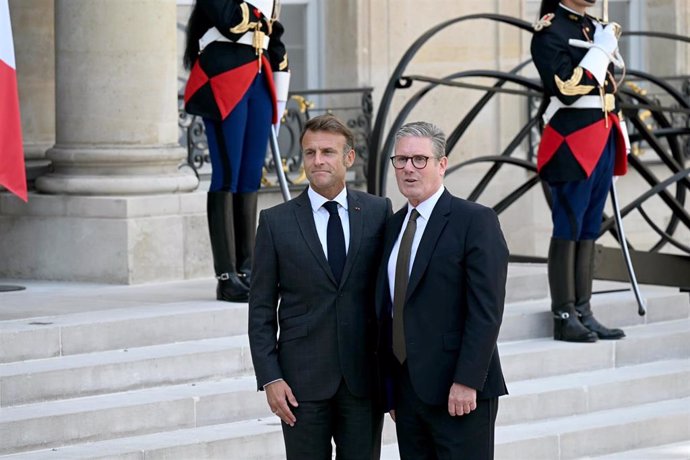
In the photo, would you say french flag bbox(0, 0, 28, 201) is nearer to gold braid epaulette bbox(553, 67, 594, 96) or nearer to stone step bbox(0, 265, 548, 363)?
stone step bbox(0, 265, 548, 363)

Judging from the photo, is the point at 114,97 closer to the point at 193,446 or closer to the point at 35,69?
the point at 35,69

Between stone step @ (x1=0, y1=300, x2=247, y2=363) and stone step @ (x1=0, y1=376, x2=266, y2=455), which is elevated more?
stone step @ (x1=0, y1=300, x2=247, y2=363)

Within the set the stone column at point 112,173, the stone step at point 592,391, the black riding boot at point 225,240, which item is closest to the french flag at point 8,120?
the black riding boot at point 225,240

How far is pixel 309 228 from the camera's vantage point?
5.43m

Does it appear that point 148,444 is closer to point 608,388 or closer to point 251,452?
point 251,452

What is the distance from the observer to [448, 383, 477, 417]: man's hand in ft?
17.1

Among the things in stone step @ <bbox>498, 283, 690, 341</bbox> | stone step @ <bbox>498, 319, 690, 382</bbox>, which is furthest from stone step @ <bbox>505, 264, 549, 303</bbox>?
stone step @ <bbox>498, 319, 690, 382</bbox>

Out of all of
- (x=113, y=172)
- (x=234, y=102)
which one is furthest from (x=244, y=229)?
(x=113, y=172)

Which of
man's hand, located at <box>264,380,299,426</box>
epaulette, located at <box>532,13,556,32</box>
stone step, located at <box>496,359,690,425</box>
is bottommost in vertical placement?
stone step, located at <box>496,359,690,425</box>

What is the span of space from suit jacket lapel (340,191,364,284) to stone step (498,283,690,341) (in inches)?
134

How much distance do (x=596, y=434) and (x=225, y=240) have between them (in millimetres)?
1961

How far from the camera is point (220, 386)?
7.64 meters

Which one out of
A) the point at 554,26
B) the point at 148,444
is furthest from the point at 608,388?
the point at 148,444

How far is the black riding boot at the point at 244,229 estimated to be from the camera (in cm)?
855
